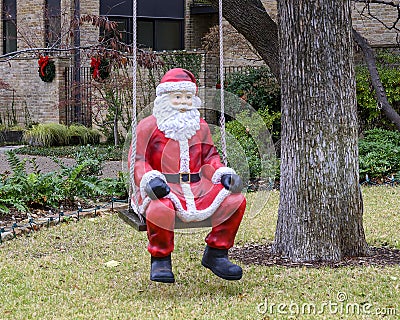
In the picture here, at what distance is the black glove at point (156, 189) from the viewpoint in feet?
16.4

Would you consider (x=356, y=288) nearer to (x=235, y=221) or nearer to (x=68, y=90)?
(x=235, y=221)

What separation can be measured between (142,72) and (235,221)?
14.3 metres

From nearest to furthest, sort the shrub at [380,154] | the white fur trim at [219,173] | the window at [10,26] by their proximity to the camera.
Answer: the white fur trim at [219,173] → the shrub at [380,154] → the window at [10,26]

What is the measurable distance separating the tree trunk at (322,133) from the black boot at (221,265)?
115 cm

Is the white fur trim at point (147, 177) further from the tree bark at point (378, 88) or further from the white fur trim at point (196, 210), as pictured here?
the tree bark at point (378, 88)

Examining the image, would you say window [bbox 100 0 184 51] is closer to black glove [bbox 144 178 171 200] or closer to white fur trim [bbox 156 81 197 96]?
white fur trim [bbox 156 81 197 96]

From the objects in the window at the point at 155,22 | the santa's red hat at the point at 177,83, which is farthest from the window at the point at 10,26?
the santa's red hat at the point at 177,83

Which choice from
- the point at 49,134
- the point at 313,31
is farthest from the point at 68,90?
the point at 313,31

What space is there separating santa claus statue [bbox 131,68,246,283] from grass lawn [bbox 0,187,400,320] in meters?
0.28

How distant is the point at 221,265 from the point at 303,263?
1.17 m

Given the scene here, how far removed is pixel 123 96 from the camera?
1864 centimetres

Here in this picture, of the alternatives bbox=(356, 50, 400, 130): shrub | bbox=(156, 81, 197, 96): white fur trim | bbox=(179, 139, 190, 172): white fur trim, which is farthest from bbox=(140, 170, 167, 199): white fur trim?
bbox=(356, 50, 400, 130): shrub

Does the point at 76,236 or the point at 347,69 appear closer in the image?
the point at 347,69

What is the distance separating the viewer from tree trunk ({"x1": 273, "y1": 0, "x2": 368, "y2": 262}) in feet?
20.2
